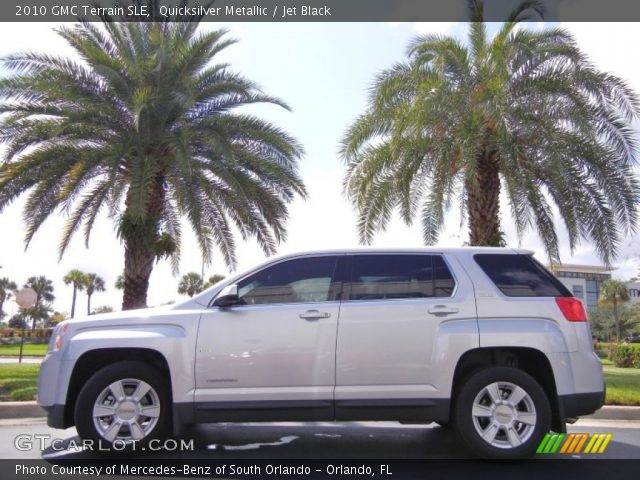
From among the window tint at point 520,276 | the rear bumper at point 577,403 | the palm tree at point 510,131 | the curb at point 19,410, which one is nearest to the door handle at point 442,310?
the window tint at point 520,276

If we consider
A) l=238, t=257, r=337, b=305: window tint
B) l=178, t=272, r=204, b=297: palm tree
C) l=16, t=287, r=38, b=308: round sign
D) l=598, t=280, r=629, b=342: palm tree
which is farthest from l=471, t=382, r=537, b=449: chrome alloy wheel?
l=598, t=280, r=629, b=342: palm tree

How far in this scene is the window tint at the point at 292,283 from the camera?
18.0 ft

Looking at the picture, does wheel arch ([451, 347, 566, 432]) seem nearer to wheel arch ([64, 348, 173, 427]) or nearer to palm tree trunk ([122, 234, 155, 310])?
wheel arch ([64, 348, 173, 427])

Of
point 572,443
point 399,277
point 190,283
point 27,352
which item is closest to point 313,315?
point 399,277

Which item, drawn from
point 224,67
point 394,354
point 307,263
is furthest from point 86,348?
point 224,67

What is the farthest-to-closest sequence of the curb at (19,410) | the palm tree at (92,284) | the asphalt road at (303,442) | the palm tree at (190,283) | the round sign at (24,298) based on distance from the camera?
the palm tree at (92,284)
the palm tree at (190,283)
the round sign at (24,298)
the curb at (19,410)
the asphalt road at (303,442)

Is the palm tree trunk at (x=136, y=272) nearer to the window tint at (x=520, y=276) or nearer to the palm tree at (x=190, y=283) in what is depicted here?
the window tint at (x=520, y=276)

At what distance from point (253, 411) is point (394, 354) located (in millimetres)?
1360

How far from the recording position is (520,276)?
219 inches

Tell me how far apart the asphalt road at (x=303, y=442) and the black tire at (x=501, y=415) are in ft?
1.65

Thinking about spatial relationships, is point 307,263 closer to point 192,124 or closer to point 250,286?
point 250,286

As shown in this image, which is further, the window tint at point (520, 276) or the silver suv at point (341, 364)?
the window tint at point (520, 276)

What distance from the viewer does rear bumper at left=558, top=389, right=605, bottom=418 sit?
16.8 feet

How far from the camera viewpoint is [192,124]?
1355 centimetres
